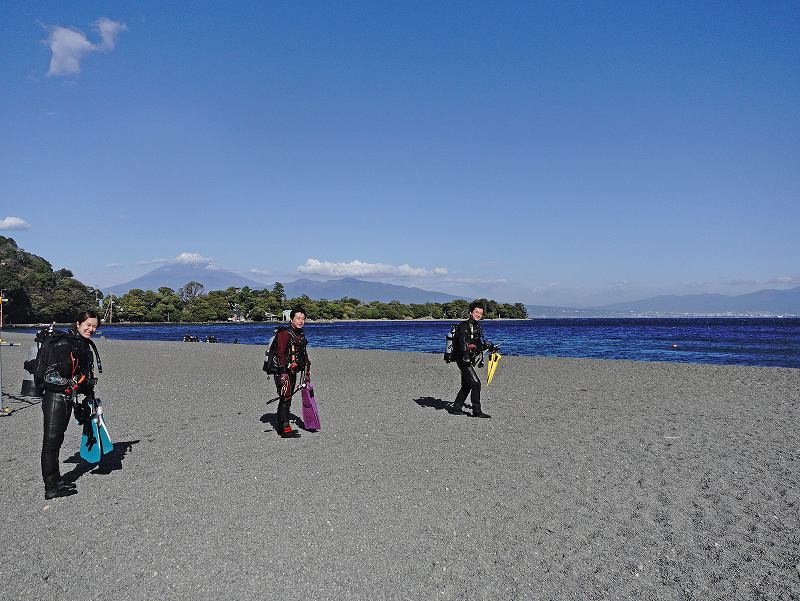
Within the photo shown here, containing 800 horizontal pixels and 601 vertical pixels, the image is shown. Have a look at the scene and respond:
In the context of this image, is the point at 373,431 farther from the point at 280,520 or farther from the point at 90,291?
the point at 90,291

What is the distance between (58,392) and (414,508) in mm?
4302

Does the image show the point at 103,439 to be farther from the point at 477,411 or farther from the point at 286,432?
the point at 477,411

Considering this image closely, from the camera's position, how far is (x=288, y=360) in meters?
9.45

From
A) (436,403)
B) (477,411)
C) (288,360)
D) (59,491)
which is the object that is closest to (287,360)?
(288,360)

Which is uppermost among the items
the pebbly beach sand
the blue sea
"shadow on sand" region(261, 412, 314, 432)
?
the pebbly beach sand

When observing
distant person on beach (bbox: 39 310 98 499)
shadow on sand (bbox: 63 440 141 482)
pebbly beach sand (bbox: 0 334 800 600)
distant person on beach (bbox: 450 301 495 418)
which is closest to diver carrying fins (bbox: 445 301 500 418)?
distant person on beach (bbox: 450 301 495 418)

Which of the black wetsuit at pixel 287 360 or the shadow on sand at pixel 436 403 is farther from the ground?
the black wetsuit at pixel 287 360

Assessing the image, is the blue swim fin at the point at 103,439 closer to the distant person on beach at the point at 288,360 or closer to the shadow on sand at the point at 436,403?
the distant person on beach at the point at 288,360

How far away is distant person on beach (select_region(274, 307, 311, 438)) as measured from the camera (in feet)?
30.7

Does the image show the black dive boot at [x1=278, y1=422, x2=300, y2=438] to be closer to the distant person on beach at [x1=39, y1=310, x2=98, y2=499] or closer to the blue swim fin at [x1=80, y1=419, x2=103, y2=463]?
the blue swim fin at [x1=80, y1=419, x2=103, y2=463]

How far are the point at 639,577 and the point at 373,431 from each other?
249 inches

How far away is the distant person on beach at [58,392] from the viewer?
6297mm

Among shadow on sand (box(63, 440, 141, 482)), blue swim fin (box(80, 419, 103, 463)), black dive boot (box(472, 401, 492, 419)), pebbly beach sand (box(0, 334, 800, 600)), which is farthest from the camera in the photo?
black dive boot (box(472, 401, 492, 419))

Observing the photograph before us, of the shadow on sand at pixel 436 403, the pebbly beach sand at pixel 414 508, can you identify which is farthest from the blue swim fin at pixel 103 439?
the shadow on sand at pixel 436 403
